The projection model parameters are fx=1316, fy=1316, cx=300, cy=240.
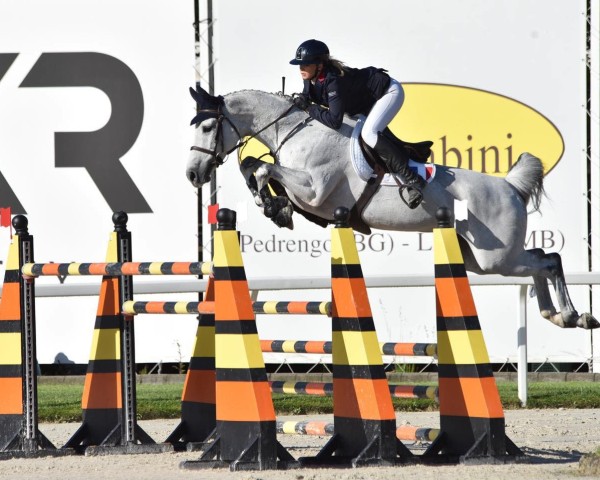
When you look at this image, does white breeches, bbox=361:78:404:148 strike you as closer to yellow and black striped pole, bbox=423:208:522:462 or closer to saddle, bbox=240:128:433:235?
saddle, bbox=240:128:433:235

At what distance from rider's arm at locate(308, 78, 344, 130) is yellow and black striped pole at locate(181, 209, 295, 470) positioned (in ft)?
4.47

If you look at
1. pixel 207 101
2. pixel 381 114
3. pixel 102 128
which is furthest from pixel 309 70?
pixel 102 128

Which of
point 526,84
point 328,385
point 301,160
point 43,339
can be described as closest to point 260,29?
point 526,84

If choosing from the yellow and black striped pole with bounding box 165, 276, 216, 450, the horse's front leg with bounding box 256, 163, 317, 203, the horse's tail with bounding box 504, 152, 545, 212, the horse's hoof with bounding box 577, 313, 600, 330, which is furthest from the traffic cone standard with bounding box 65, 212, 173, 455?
the horse's hoof with bounding box 577, 313, 600, 330

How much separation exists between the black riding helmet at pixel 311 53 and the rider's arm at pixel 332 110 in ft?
0.50

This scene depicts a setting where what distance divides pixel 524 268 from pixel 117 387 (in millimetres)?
2417

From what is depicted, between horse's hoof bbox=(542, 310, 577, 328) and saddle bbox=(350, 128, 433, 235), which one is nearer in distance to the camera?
saddle bbox=(350, 128, 433, 235)

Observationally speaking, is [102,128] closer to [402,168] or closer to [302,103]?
[302,103]

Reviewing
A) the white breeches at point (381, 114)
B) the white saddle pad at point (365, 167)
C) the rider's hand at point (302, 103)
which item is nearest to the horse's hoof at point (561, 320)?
the white saddle pad at point (365, 167)


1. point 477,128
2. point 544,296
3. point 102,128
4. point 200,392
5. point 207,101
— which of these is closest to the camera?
point 200,392

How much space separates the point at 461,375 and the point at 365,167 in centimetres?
144

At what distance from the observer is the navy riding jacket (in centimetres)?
717

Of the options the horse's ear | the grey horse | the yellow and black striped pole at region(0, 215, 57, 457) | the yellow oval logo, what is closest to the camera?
the yellow and black striped pole at region(0, 215, 57, 457)

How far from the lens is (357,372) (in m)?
6.18
